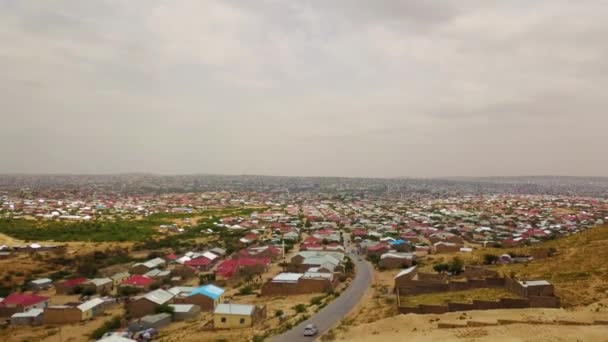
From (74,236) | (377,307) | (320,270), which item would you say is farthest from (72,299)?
(74,236)

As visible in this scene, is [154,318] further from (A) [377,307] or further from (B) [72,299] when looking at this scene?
(A) [377,307]

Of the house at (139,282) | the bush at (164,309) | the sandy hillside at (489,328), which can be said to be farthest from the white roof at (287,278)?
the sandy hillside at (489,328)

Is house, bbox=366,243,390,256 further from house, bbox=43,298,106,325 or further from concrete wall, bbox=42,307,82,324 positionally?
concrete wall, bbox=42,307,82,324

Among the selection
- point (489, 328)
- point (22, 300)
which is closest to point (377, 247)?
point (489, 328)

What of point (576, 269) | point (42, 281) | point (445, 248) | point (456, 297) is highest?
point (576, 269)

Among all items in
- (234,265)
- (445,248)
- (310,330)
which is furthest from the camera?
(445,248)

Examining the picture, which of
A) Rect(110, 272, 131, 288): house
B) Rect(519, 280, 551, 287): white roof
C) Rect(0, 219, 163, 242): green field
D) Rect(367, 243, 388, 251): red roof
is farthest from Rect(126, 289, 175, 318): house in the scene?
Rect(0, 219, 163, 242): green field

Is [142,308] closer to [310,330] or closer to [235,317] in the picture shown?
[235,317]

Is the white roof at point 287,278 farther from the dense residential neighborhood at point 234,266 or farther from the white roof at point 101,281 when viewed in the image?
the white roof at point 101,281
